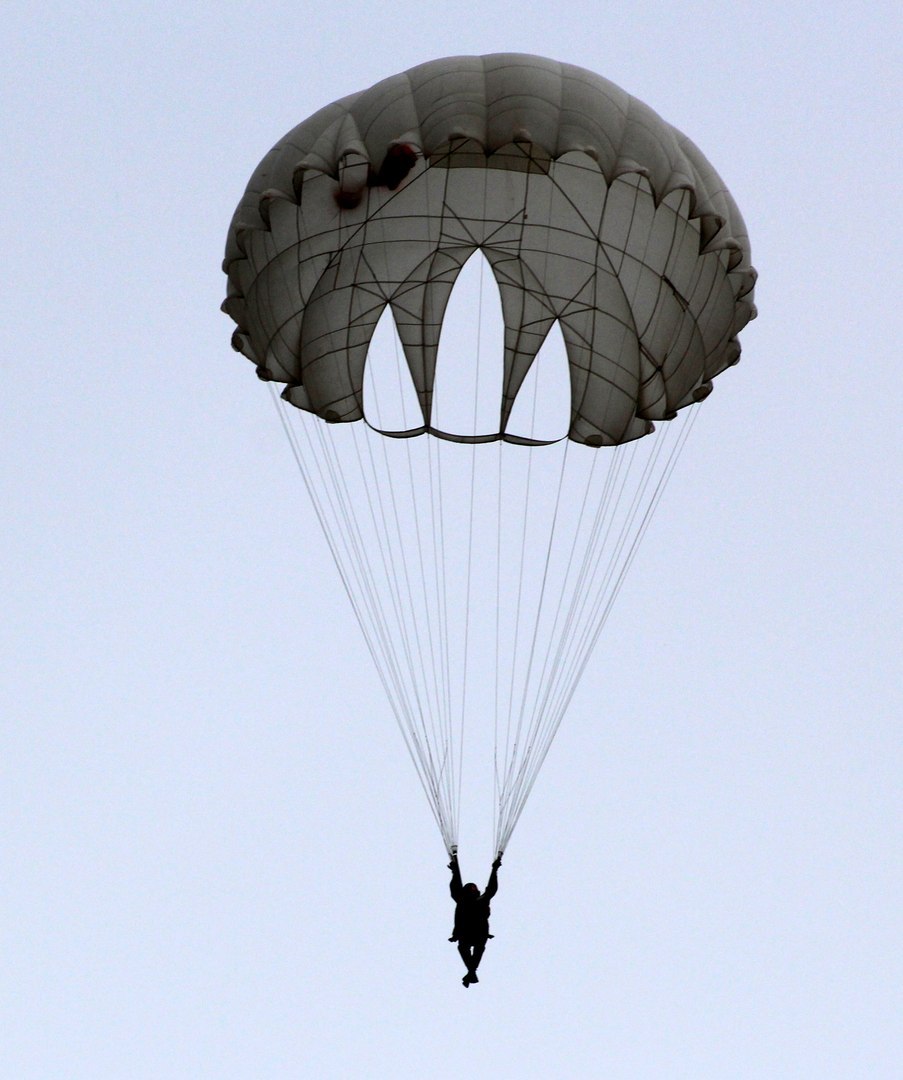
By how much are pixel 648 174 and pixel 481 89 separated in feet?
6.05

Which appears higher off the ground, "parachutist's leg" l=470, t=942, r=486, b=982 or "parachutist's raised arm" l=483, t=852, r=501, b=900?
"parachutist's raised arm" l=483, t=852, r=501, b=900

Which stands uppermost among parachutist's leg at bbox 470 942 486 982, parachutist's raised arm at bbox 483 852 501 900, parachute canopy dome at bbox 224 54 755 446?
parachute canopy dome at bbox 224 54 755 446

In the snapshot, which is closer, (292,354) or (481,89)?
(481,89)

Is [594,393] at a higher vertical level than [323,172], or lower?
lower

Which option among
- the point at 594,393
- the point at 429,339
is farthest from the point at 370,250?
the point at 594,393

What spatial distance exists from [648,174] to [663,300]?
1.94 meters

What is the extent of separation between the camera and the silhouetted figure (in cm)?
1947

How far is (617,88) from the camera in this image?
19.7 metres

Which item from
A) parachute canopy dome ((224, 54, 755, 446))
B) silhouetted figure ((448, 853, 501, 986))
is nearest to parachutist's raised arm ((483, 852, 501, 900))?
silhouetted figure ((448, 853, 501, 986))

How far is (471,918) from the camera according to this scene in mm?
19453

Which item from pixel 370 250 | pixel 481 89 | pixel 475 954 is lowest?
pixel 475 954

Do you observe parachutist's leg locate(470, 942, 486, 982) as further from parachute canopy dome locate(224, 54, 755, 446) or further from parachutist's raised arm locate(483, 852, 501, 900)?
parachute canopy dome locate(224, 54, 755, 446)

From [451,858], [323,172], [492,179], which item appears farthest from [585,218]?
[451,858]

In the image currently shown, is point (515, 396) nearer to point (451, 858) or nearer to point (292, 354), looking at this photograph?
point (292, 354)
